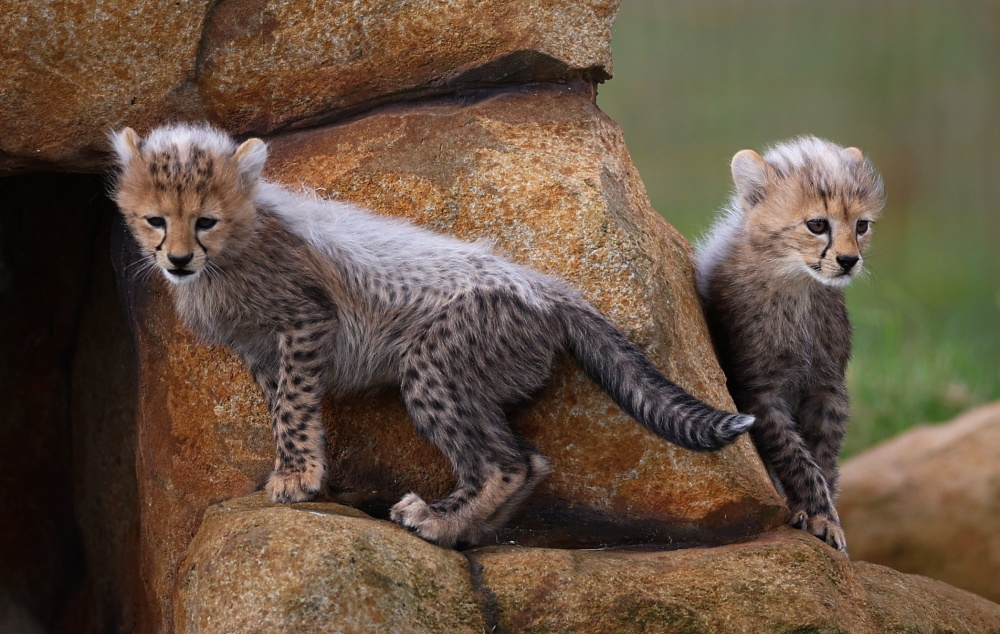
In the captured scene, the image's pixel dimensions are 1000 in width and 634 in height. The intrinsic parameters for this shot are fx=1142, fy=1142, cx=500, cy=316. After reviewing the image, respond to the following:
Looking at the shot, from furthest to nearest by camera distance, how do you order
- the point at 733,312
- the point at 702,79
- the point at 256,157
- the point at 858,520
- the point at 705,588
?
the point at 702,79
the point at 858,520
the point at 733,312
the point at 256,157
the point at 705,588

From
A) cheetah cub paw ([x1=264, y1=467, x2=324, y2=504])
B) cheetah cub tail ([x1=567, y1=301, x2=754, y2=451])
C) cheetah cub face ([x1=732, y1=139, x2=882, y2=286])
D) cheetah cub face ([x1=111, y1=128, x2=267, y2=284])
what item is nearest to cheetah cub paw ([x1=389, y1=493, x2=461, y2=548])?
cheetah cub paw ([x1=264, y1=467, x2=324, y2=504])

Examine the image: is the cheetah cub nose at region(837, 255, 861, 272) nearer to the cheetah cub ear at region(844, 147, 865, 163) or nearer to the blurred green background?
the cheetah cub ear at region(844, 147, 865, 163)

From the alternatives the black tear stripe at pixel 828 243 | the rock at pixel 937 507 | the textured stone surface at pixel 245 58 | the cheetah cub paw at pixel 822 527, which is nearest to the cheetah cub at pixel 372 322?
the textured stone surface at pixel 245 58

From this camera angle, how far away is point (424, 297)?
10.8ft

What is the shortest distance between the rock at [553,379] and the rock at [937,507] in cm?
212

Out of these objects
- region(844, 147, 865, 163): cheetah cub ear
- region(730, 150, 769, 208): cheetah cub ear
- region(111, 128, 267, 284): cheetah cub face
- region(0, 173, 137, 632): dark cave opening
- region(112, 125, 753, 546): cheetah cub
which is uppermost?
region(844, 147, 865, 163): cheetah cub ear

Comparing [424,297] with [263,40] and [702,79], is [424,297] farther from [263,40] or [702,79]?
[702,79]

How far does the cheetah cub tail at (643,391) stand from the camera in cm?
301

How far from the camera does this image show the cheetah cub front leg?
321cm

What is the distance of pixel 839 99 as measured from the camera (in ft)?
26.2

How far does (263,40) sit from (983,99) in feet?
20.5

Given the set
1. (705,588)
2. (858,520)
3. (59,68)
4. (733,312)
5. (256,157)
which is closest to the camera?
(705,588)

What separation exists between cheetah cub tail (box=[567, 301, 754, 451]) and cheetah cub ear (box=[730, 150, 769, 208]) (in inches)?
34.2

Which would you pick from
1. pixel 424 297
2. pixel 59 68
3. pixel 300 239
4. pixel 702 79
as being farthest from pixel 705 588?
pixel 702 79
